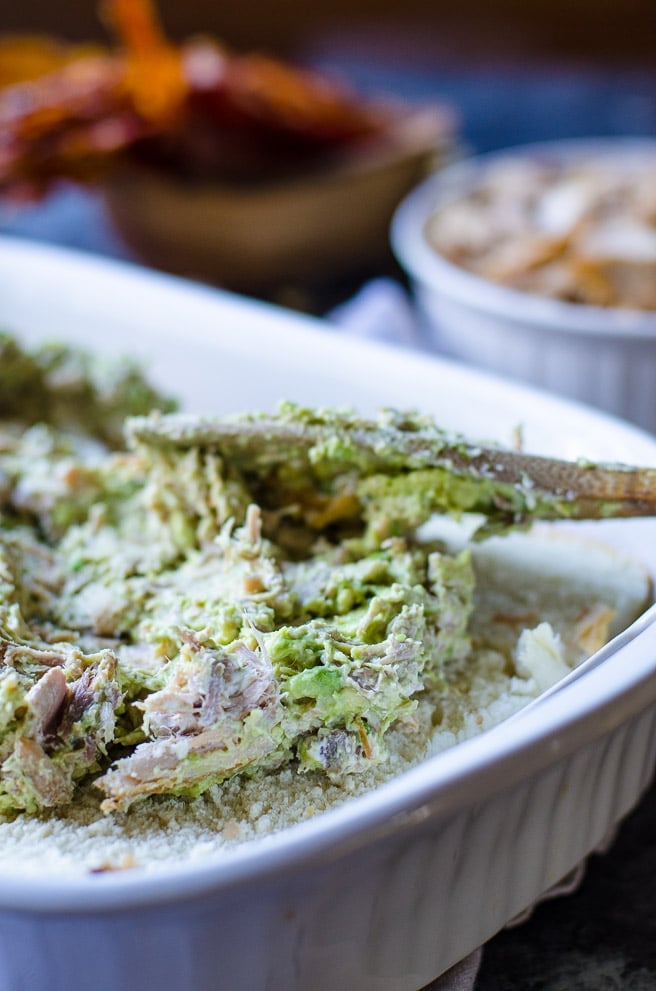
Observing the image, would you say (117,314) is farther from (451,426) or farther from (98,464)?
(451,426)

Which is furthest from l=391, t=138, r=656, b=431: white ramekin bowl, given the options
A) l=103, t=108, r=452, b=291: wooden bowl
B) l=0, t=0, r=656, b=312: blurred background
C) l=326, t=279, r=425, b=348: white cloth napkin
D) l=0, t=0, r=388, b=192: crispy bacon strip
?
l=0, t=0, r=656, b=312: blurred background

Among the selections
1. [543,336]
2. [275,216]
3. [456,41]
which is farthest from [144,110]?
[456,41]

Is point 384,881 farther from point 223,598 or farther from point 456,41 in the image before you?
point 456,41

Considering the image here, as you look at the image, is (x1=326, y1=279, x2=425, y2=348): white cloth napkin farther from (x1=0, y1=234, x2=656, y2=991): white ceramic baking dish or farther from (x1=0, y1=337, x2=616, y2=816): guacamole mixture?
(x1=0, y1=234, x2=656, y2=991): white ceramic baking dish

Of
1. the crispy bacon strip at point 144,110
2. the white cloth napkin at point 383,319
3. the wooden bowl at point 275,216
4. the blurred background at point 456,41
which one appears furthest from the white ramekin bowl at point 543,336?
the blurred background at point 456,41

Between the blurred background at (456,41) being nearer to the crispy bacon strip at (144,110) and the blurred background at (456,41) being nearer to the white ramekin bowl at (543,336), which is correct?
the crispy bacon strip at (144,110)
